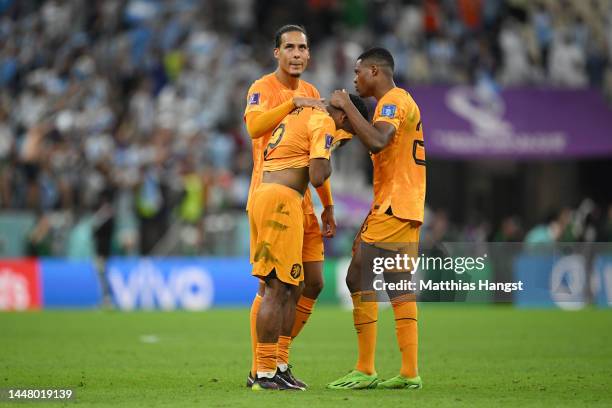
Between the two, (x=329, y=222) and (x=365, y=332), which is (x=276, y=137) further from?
(x=365, y=332)

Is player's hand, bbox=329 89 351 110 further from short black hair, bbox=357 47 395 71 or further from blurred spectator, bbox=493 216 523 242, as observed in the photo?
blurred spectator, bbox=493 216 523 242

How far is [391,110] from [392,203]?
0.74 meters

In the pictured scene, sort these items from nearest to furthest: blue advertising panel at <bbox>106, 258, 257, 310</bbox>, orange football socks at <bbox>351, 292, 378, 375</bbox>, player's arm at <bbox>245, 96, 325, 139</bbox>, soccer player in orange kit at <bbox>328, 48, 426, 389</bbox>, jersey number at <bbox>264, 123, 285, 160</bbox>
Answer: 1. player's arm at <bbox>245, 96, 325, 139</bbox>
2. jersey number at <bbox>264, 123, 285, 160</bbox>
3. soccer player in orange kit at <bbox>328, 48, 426, 389</bbox>
4. orange football socks at <bbox>351, 292, 378, 375</bbox>
5. blue advertising panel at <bbox>106, 258, 257, 310</bbox>

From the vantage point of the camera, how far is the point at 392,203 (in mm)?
9586

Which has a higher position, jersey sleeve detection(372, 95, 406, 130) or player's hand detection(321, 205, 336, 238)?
jersey sleeve detection(372, 95, 406, 130)

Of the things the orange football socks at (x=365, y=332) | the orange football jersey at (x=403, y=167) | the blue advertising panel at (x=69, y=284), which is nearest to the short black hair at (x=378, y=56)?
the orange football jersey at (x=403, y=167)

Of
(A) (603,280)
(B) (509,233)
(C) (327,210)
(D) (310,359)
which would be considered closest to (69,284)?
(B) (509,233)

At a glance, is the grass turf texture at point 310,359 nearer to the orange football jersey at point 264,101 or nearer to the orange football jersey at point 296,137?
the orange football jersey at point 264,101

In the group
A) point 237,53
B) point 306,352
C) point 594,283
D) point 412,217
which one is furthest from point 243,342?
point 237,53

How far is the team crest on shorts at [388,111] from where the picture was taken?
9.44 metres

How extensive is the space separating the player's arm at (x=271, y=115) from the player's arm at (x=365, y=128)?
16 centimetres

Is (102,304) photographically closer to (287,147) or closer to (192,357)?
(192,357)

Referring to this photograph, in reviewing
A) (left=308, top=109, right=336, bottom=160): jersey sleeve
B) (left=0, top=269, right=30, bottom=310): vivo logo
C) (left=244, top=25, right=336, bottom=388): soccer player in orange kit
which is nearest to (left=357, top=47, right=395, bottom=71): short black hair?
(left=244, top=25, right=336, bottom=388): soccer player in orange kit

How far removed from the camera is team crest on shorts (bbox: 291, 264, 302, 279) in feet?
30.5
